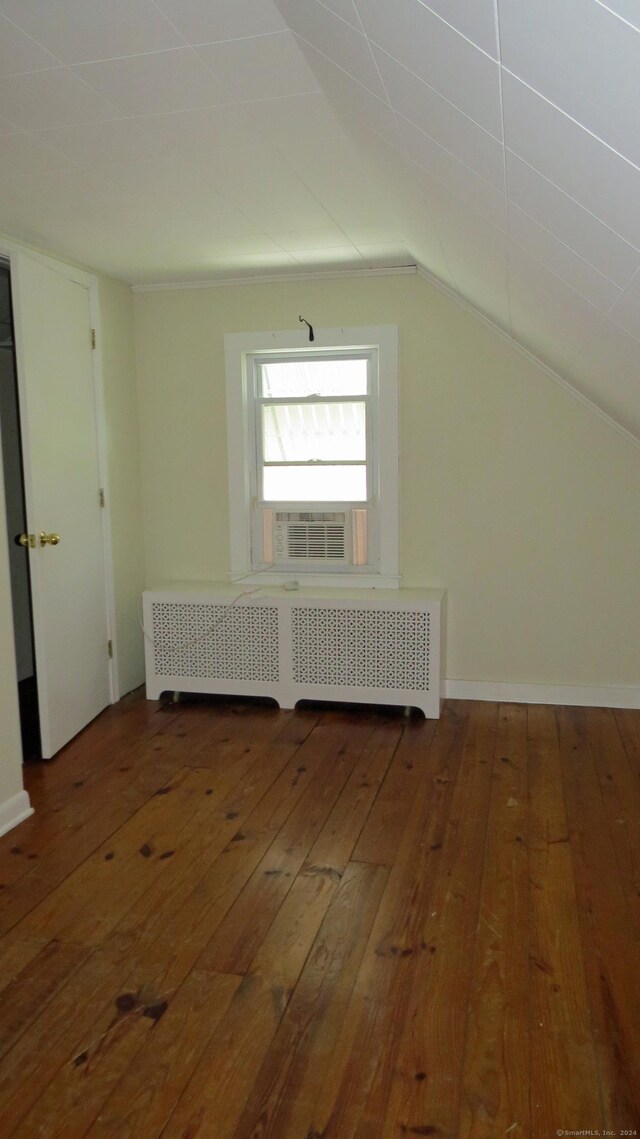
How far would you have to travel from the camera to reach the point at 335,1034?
1.69 m

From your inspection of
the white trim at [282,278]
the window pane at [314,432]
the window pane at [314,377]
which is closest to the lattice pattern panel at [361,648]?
the window pane at [314,432]

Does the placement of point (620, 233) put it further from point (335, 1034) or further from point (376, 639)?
point (376, 639)

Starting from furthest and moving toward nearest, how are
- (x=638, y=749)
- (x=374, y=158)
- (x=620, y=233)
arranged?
1. (x=638, y=749)
2. (x=374, y=158)
3. (x=620, y=233)

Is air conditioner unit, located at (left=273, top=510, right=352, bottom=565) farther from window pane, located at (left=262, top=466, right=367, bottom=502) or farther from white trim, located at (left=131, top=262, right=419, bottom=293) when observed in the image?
white trim, located at (left=131, top=262, right=419, bottom=293)

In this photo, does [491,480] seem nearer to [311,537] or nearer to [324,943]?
[311,537]

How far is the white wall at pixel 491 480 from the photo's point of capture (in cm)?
372

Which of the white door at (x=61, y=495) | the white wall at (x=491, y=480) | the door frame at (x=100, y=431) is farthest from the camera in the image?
the white wall at (x=491, y=480)

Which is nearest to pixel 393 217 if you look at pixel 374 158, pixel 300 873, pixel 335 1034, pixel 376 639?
pixel 374 158

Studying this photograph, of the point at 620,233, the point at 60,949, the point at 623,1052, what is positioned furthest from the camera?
the point at 60,949

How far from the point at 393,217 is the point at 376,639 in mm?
1872

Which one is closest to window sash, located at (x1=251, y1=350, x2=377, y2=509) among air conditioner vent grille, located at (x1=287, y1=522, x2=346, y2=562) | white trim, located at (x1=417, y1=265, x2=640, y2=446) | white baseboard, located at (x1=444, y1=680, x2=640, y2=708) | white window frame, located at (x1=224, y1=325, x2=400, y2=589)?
white window frame, located at (x1=224, y1=325, x2=400, y2=589)

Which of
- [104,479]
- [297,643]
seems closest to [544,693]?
[297,643]

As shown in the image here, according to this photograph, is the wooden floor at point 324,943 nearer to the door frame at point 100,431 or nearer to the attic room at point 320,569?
the attic room at point 320,569

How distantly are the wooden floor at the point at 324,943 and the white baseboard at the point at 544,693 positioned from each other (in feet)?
1.72
